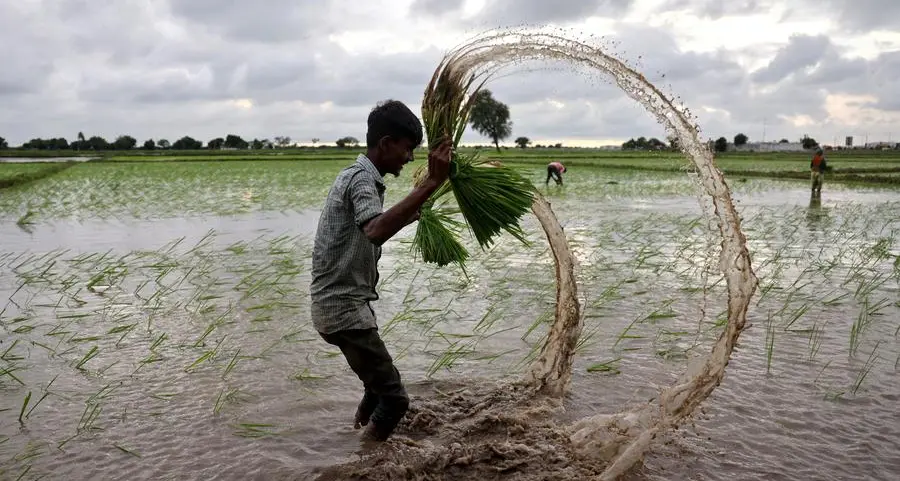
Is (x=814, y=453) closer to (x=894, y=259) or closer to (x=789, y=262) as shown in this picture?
(x=789, y=262)

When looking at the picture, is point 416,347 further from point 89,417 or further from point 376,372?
point 89,417

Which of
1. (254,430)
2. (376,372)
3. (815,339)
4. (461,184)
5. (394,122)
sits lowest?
(254,430)

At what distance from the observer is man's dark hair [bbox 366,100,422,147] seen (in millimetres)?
2500

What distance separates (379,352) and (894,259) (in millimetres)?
7089

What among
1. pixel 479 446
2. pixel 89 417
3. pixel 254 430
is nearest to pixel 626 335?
pixel 479 446

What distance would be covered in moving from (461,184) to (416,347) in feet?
6.44

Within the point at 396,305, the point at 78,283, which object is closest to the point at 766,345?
the point at 396,305

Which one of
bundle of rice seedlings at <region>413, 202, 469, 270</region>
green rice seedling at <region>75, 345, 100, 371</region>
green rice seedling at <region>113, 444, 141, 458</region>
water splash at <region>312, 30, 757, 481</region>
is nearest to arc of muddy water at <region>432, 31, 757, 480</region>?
water splash at <region>312, 30, 757, 481</region>

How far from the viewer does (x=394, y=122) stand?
2502 mm

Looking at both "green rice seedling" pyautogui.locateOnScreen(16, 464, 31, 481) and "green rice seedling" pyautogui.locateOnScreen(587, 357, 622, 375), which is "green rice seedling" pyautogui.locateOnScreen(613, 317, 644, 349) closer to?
"green rice seedling" pyautogui.locateOnScreen(587, 357, 622, 375)

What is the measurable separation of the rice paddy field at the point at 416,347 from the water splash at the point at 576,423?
160mm

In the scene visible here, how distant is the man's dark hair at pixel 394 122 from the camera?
250 centimetres

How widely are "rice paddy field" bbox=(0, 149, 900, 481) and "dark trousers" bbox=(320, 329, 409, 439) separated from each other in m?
0.32

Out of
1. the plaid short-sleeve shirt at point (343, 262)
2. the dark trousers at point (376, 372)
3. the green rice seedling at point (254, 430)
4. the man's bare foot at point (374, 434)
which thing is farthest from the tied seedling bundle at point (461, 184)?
the green rice seedling at point (254, 430)
